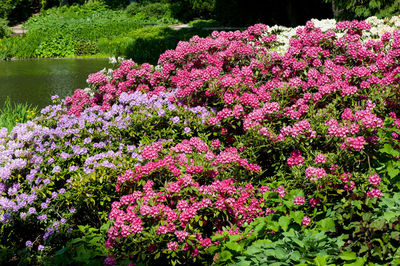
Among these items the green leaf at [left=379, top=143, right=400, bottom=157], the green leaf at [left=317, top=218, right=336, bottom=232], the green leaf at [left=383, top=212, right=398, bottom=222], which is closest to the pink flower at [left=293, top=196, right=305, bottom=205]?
the green leaf at [left=317, top=218, right=336, bottom=232]

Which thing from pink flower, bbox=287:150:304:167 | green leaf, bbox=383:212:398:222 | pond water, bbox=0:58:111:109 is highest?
pink flower, bbox=287:150:304:167

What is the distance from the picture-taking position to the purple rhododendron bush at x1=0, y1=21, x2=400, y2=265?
288 cm

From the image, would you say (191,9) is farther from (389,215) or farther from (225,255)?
(389,215)

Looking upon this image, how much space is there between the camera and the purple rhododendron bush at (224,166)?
2.88 meters

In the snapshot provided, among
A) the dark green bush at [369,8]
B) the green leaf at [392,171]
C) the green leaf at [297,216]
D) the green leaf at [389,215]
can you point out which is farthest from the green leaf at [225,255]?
the dark green bush at [369,8]

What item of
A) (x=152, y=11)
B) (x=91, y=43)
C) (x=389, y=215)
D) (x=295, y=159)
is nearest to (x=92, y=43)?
(x=91, y=43)

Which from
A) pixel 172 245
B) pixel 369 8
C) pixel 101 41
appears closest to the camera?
pixel 172 245

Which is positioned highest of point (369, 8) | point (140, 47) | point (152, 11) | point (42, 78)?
point (369, 8)

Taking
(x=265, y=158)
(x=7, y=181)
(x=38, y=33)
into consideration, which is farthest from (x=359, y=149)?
(x=38, y=33)

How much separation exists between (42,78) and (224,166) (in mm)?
8948

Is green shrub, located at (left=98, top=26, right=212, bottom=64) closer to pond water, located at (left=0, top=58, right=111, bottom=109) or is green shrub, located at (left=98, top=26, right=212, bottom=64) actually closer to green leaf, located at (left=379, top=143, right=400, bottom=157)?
pond water, located at (left=0, top=58, right=111, bottom=109)

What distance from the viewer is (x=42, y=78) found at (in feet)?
36.0

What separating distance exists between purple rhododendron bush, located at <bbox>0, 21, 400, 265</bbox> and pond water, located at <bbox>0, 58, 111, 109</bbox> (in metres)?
4.20

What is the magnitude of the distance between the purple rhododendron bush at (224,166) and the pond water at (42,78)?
13.8 feet
